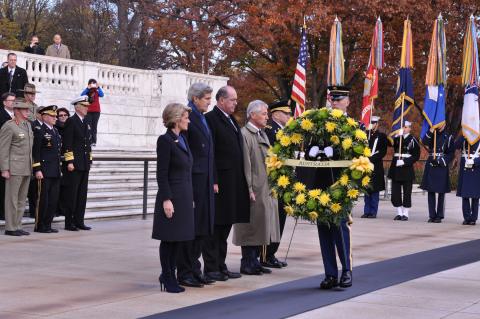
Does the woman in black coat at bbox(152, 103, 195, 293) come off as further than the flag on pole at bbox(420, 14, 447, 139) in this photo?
No

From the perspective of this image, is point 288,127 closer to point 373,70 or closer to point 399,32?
point 373,70

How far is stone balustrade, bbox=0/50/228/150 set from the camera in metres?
25.5

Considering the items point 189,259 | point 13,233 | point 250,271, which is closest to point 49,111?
point 13,233

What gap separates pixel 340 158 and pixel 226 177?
139 cm

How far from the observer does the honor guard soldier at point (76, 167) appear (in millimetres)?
14625

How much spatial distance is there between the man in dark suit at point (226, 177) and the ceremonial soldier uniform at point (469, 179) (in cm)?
840

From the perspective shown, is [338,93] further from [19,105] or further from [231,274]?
[19,105]

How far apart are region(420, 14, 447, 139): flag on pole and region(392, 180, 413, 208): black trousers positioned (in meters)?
1.04

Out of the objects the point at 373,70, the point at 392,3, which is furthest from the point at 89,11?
the point at 373,70

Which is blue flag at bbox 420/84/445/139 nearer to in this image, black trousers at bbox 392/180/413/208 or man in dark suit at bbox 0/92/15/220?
black trousers at bbox 392/180/413/208

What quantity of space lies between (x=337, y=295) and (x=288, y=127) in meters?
1.66

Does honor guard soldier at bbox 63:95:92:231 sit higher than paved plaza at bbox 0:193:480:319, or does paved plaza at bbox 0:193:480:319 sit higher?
honor guard soldier at bbox 63:95:92:231

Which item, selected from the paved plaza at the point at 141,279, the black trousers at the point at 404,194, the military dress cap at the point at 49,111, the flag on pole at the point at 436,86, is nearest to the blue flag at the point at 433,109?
the flag on pole at the point at 436,86

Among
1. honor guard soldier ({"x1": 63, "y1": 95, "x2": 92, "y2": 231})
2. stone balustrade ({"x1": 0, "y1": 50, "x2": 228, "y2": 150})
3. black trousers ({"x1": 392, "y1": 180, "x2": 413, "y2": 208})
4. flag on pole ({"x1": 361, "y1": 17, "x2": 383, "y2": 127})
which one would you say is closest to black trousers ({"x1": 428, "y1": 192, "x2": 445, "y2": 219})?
black trousers ({"x1": 392, "y1": 180, "x2": 413, "y2": 208})
